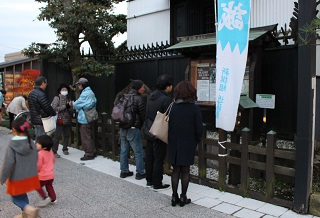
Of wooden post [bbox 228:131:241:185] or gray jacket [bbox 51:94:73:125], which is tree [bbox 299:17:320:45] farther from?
gray jacket [bbox 51:94:73:125]

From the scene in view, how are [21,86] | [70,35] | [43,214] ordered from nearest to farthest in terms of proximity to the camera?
[43,214]
[70,35]
[21,86]

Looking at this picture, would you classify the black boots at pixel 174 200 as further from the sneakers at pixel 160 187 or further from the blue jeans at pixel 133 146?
the blue jeans at pixel 133 146

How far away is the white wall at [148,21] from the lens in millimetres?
12055

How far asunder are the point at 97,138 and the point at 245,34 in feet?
15.7

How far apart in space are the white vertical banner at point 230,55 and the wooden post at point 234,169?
0.38m

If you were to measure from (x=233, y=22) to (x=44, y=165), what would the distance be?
3.53m

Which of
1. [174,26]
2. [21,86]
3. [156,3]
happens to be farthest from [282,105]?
[21,86]

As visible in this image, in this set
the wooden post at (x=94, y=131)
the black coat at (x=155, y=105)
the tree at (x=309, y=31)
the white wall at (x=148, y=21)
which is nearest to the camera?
the tree at (x=309, y=31)

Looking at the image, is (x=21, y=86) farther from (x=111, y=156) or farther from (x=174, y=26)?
(x=111, y=156)

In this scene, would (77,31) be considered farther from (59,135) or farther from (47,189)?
(47,189)

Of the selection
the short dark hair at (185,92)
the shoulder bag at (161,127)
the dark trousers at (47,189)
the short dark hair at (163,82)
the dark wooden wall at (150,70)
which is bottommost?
the dark trousers at (47,189)

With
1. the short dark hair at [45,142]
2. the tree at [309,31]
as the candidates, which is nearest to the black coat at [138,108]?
the short dark hair at [45,142]

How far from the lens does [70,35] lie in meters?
9.84

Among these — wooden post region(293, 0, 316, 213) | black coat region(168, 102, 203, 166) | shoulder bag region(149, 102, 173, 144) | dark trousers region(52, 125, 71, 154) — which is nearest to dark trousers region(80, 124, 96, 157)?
dark trousers region(52, 125, 71, 154)
